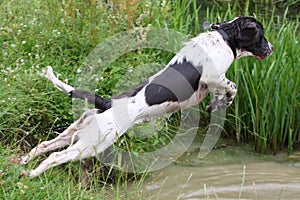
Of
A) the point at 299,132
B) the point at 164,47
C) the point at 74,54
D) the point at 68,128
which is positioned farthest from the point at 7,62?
the point at 299,132

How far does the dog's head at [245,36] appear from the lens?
13.9 feet

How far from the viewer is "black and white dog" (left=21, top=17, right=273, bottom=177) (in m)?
4.08

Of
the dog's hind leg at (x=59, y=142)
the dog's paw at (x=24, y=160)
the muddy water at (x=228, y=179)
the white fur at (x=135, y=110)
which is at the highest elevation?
the white fur at (x=135, y=110)

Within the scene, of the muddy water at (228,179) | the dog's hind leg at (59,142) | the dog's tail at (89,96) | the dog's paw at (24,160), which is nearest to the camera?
the dog's paw at (24,160)

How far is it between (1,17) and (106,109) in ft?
6.81

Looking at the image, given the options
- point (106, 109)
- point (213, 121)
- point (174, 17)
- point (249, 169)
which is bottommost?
point (249, 169)

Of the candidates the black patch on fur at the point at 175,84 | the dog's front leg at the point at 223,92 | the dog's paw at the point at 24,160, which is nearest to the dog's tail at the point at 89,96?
the black patch on fur at the point at 175,84

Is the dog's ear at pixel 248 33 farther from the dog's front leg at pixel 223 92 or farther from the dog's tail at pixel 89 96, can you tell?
the dog's tail at pixel 89 96

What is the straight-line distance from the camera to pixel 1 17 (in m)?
5.67

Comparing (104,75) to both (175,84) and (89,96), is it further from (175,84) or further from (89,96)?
(175,84)

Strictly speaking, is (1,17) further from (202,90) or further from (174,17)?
(202,90)

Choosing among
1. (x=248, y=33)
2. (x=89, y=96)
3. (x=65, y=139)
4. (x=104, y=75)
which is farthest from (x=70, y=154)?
(x=248, y=33)

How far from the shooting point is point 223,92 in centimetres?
435

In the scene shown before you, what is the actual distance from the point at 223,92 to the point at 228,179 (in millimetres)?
928
